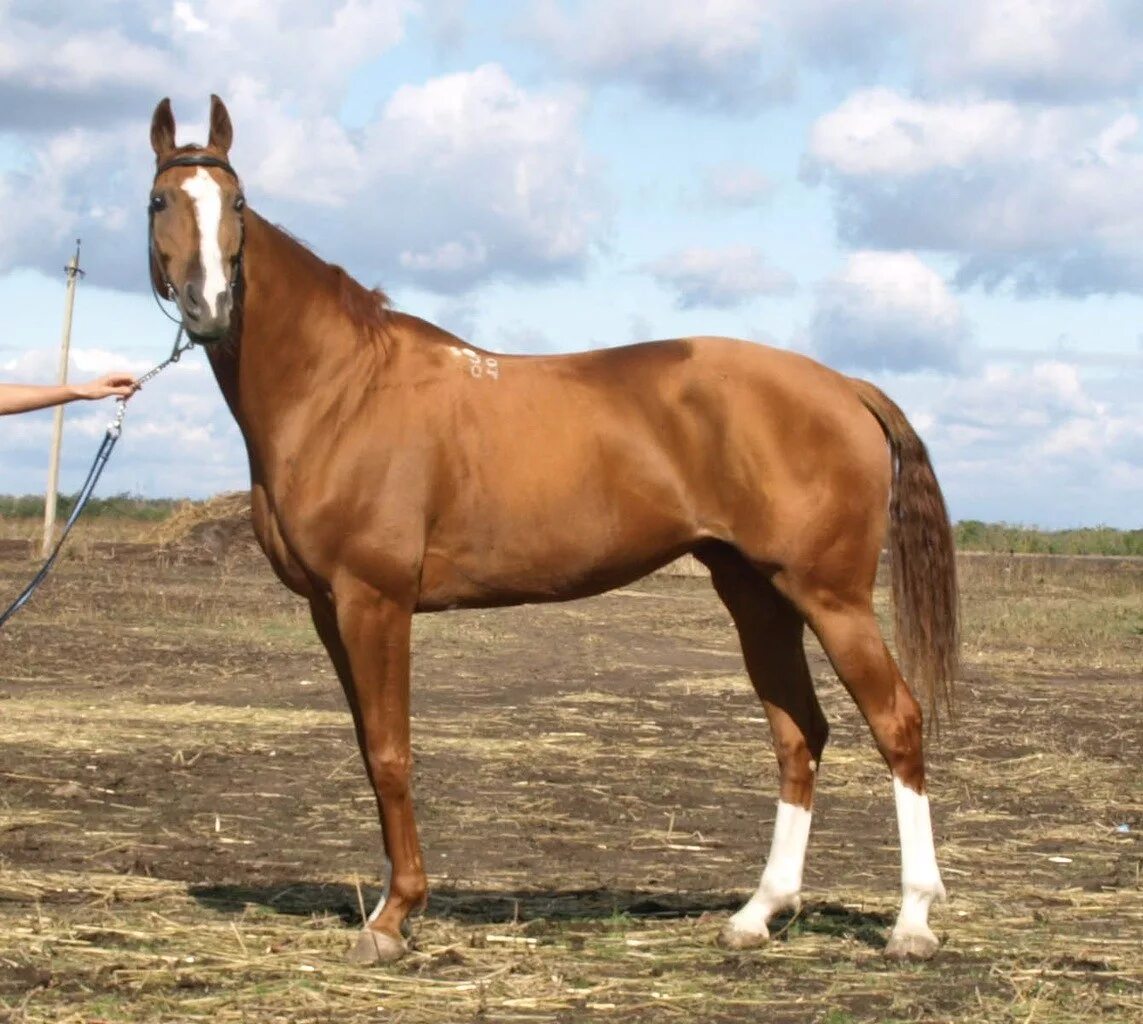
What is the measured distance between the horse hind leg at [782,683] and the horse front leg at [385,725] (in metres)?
1.35

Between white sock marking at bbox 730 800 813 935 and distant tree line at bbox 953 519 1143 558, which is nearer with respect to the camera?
white sock marking at bbox 730 800 813 935

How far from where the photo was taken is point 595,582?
637 cm

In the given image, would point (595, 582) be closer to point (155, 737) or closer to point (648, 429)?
point (648, 429)

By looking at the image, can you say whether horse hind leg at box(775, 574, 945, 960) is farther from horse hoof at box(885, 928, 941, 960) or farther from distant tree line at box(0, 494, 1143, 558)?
distant tree line at box(0, 494, 1143, 558)

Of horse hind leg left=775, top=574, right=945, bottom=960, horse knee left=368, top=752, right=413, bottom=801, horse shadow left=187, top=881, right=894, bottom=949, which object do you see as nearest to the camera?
horse knee left=368, top=752, right=413, bottom=801

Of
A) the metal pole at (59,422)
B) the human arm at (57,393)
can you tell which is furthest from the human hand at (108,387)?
the metal pole at (59,422)

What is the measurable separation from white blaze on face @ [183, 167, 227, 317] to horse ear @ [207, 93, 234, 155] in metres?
0.27

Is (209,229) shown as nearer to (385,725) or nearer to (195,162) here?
(195,162)

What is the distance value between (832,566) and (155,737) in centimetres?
611

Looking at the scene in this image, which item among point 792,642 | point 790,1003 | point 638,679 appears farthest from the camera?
point 638,679

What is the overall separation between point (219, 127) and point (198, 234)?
0.58 metres

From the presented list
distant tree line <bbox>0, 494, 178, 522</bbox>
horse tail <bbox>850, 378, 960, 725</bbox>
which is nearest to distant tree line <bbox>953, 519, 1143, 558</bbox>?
distant tree line <bbox>0, 494, 178, 522</bbox>

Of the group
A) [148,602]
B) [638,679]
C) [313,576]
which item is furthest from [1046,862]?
[148,602]

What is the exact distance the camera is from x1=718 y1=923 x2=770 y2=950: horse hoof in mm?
6168
